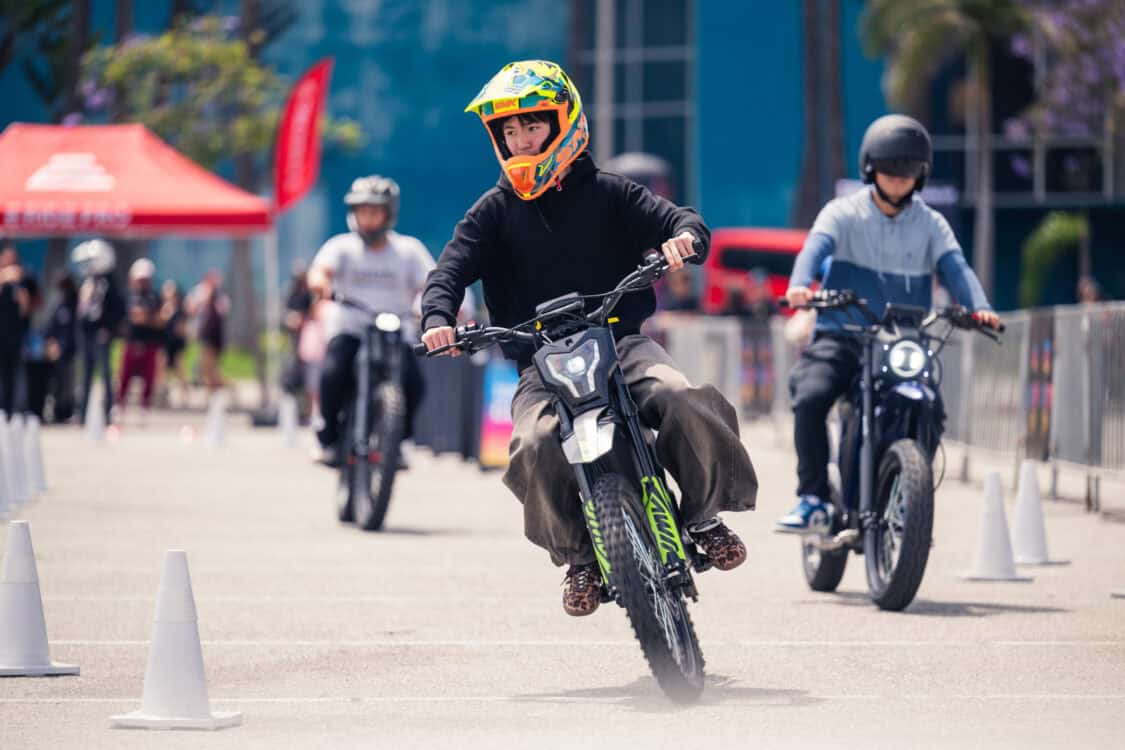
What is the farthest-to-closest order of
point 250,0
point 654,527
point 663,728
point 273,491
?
1. point 250,0
2. point 273,491
3. point 654,527
4. point 663,728

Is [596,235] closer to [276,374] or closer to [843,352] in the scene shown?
[843,352]

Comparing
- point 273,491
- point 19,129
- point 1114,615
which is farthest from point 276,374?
point 1114,615

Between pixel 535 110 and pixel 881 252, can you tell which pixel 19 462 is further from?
pixel 535 110

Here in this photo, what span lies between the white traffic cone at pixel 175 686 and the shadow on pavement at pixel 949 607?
3.77m

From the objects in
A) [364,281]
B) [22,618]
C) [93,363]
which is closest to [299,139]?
[93,363]

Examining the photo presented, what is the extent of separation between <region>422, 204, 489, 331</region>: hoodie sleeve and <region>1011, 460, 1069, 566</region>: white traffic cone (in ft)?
15.4

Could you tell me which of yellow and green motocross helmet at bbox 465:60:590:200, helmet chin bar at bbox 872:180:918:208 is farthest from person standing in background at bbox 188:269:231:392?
yellow and green motocross helmet at bbox 465:60:590:200

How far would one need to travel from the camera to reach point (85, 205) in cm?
2619

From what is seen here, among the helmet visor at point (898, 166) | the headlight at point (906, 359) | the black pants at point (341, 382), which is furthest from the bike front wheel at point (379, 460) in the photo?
the headlight at point (906, 359)

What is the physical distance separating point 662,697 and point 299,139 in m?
21.7

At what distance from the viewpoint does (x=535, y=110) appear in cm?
783

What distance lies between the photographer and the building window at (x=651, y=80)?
57.7 m

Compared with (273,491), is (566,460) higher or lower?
higher

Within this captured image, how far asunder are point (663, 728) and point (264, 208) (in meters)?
20.0
